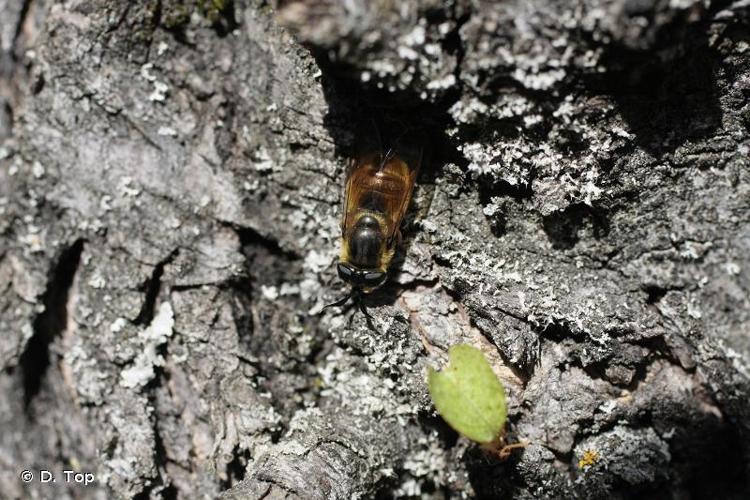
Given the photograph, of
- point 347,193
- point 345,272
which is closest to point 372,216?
point 347,193

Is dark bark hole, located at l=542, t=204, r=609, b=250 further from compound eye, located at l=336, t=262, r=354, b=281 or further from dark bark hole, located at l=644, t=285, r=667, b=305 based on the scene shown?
compound eye, located at l=336, t=262, r=354, b=281

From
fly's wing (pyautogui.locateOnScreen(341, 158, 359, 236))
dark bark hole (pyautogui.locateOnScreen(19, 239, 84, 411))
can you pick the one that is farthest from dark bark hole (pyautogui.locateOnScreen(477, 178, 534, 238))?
dark bark hole (pyautogui.locateOnScreen(19, 239, 84, 411))

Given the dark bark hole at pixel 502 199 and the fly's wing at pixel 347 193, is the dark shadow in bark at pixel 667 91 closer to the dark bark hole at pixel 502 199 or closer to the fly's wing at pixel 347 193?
the dark bark hole at pixel 502 199

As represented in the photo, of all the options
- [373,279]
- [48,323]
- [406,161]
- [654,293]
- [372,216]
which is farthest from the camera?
[48,323]

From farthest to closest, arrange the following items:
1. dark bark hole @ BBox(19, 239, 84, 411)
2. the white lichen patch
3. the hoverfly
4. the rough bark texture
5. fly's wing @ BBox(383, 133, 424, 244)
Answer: dark bark hole @ BBox(19, 239, 84, 411) < the white lichen patch < the hoverfly < fly's wing @ BBox(383, 133, 424, 244) < the rough bark texture

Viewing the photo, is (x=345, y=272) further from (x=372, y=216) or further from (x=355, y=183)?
(x=355, y=183)

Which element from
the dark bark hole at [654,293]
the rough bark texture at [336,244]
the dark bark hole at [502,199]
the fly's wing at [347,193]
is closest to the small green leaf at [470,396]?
the rough bark texture at [336,244]

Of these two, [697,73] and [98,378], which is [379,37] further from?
[98,378]

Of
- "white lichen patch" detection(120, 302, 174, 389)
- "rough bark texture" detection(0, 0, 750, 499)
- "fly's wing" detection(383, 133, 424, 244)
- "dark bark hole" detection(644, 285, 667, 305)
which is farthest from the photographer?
"white lichen patch" detection(120, 302, 174, 389)
